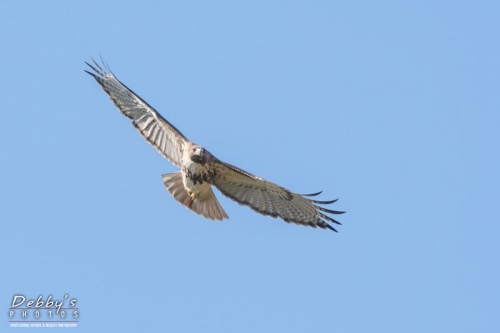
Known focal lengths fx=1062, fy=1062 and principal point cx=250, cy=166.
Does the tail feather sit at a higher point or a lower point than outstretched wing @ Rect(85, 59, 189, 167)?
lower

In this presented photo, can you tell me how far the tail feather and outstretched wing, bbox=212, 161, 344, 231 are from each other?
0.21 m

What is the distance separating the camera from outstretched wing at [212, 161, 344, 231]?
1480cm

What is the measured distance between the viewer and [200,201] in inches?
588

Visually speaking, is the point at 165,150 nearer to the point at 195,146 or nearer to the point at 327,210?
the point at 195,146

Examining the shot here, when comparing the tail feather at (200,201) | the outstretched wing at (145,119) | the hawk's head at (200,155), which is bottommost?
the tail feather at (200,201)

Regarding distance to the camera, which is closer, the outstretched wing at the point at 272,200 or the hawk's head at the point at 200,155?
the hawk's head at the point at 200,155

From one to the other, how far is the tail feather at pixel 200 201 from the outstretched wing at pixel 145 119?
0.35 m

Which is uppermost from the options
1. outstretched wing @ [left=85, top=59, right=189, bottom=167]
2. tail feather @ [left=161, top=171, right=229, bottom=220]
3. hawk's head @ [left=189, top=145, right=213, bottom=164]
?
outstretched wing @ [left=85, top=59, right=189, bottom=167]

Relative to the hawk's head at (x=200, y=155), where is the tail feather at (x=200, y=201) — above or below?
below

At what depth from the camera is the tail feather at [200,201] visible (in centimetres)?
1491

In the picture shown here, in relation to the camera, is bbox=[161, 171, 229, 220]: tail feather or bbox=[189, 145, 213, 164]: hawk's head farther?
bbox=[161, 171, 229, 220]: tail feather

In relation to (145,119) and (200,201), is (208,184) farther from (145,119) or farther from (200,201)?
(145,119)

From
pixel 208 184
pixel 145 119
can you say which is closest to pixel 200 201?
pixel 208 184

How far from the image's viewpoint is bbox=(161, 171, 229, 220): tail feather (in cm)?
1491
